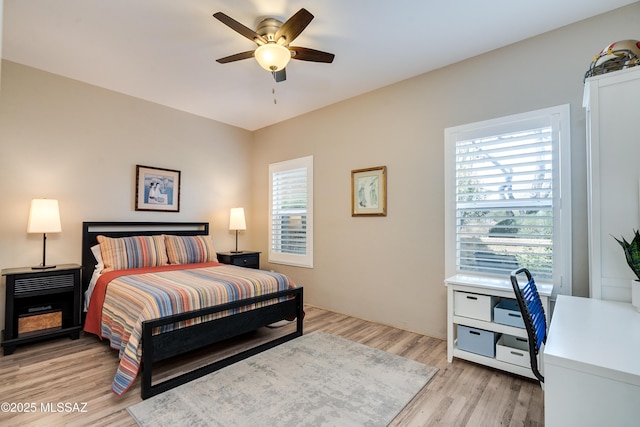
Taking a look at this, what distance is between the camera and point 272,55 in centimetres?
242

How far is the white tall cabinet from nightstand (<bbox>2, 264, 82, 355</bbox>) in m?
4.37

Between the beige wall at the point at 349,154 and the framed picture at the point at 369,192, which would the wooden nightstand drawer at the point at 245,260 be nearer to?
the beige wall at the point at 349,154

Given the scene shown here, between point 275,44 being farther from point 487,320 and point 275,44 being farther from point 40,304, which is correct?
point 40,304

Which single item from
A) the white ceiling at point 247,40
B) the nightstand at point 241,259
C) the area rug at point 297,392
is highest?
the white ceiling at point 247,40

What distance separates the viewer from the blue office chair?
1519 millimetres

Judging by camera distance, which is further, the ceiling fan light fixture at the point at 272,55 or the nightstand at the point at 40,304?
the nightstand at the point at 40,304

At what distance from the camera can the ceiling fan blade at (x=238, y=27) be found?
2100 mm

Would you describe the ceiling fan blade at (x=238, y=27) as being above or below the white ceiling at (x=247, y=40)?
below

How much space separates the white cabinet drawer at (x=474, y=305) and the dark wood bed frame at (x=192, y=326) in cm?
153

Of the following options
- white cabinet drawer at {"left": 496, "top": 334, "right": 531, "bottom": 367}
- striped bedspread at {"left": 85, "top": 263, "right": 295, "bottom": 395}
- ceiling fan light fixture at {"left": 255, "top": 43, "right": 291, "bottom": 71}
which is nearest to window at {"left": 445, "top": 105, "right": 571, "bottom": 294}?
white cabinet drawer at {"left": 496, "top": 334, "right": 531, "bottom": 367}

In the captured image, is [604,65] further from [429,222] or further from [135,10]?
[135,10]

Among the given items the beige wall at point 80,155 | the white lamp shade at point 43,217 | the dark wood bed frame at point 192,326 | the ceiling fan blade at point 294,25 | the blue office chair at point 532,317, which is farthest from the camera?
the beige wall at point 80,155

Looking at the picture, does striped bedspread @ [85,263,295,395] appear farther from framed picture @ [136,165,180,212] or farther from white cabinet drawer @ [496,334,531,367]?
white cabinet drawer @ [496,334,531,367]

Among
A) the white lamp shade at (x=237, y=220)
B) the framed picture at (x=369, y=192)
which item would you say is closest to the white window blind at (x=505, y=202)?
the framed picture at (x=369, y=192)
